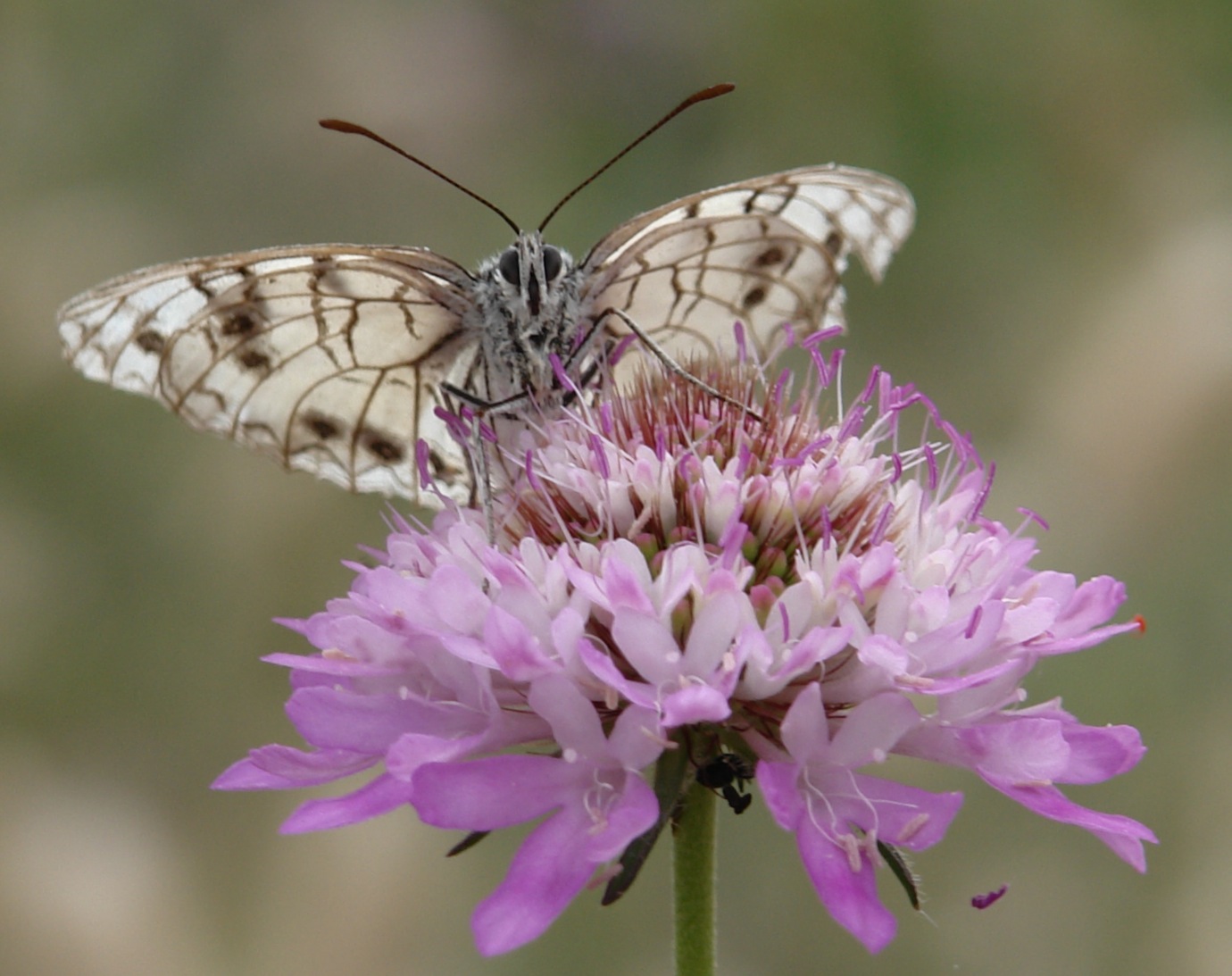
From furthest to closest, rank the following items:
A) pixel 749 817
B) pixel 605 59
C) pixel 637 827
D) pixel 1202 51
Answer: pixel 605 59, pixel 1202 51, pixel 749 817, pixel 637 827

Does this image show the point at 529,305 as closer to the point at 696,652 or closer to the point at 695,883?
the point at 696,652

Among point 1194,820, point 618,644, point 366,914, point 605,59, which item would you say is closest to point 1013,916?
point 1194,820

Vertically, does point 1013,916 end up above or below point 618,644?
below

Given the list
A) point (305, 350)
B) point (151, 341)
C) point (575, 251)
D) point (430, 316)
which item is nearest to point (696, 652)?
point (430, 316)

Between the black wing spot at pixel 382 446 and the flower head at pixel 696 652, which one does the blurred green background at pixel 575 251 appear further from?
the flower head at pixel 696 652

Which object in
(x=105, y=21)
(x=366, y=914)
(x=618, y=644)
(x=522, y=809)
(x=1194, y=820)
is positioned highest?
(x=105, y=21)

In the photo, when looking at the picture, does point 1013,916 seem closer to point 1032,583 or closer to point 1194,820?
point 1194,820

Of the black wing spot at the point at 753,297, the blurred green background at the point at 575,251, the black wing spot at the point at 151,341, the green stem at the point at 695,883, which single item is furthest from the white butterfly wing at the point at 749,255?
the blurred green background at the point at 575,251
